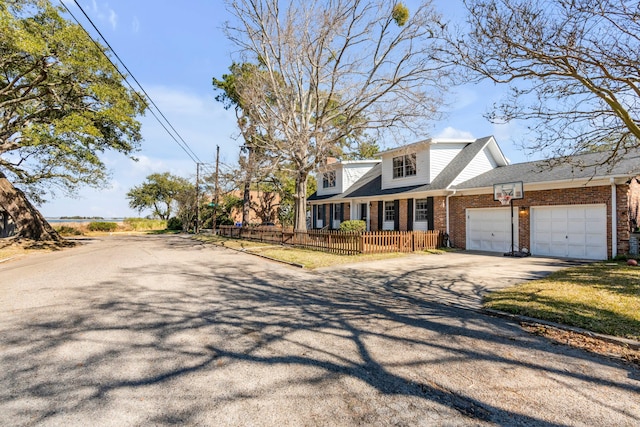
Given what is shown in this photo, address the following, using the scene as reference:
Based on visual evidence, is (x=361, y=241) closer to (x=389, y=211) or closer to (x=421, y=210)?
(x=421, y=210)

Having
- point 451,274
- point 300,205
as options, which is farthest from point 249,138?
point 451,274

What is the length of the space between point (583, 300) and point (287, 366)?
580 centimetres

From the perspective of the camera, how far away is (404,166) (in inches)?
758

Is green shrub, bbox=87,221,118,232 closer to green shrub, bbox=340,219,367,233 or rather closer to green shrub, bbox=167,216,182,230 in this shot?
green shrub, bbox=167,216,182,230

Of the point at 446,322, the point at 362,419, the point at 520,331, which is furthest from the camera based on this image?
the point at 446,322

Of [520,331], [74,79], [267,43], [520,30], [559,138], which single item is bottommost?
[520,331]

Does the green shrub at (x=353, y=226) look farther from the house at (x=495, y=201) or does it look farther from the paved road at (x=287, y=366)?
the paved road at (x=287, y=366)

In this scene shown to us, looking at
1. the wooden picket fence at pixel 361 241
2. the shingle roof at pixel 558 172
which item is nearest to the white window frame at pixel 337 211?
the wooden picket fence at pixel 361 241

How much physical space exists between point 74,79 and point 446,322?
67.1 ft

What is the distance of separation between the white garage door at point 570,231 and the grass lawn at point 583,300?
343 cm

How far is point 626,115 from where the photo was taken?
19.0 ft

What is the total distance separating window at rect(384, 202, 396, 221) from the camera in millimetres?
19505

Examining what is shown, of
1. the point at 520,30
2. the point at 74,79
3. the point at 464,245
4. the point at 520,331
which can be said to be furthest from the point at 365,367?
the point at 74,79

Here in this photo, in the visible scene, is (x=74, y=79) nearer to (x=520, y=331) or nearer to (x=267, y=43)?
(x=267, y=43)
